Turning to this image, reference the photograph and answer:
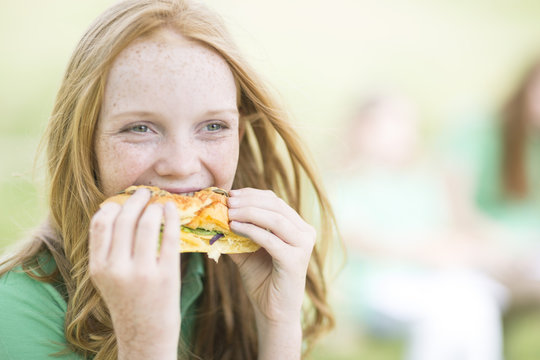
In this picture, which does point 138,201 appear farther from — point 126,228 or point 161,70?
point 161,70

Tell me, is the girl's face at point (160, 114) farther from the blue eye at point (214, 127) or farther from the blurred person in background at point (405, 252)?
the blurred person in background at point (405, 252)

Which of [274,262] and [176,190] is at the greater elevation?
[176,190]

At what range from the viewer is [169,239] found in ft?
5.17

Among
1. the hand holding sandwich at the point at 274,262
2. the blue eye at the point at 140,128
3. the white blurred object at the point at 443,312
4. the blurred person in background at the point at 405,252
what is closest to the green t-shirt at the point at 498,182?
the blurred person in background at the point at 405,252

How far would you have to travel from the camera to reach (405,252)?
5.46 meters

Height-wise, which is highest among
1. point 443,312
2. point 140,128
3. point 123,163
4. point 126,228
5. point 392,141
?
point 140,128

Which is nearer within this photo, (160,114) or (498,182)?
(160,114)

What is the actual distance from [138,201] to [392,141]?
4.62 metres

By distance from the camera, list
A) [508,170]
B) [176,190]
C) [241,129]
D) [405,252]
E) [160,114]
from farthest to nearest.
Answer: [508,170]
[405,252]
[241,129]
[176,190]
[160,114]

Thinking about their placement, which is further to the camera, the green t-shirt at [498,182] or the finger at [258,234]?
the green t-shirt at [498,182]

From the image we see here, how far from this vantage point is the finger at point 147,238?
61.1 inches

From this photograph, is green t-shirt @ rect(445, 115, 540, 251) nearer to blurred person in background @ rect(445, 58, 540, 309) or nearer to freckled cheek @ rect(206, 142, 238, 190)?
blurred person in background @ rect(445, 58, 540, 309)

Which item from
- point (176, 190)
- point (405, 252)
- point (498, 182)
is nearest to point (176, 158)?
point (176, 190)

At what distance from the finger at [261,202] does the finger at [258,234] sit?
2.7 inches
